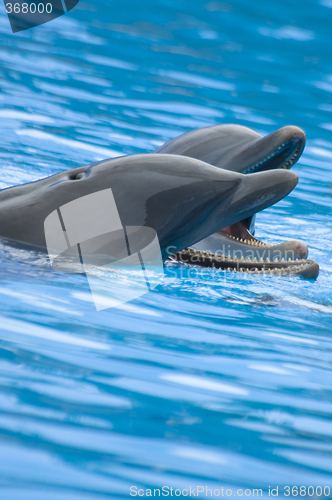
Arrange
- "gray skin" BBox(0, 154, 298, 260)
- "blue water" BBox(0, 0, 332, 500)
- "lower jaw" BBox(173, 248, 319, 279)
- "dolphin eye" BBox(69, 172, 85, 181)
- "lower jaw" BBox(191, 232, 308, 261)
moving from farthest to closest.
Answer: "lower jaw" BBox(191, 232, 308, 261), "lower jaw" BBox(173, 248, 319, 279), "dolphin eye" BBox(69, 172, 85, 181), "gray skin" BBox(0, 154, 298, 260), "blue water" BBox(0, 0, 332, 500)

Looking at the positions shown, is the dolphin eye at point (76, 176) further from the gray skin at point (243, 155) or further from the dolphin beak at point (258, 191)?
the gray skin at point (243, 155)

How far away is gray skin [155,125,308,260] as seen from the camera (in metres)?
4.49

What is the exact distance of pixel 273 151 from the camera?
4.61 m

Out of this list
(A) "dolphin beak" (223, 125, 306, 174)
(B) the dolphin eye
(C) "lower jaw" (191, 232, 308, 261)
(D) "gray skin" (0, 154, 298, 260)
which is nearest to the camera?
(D) "gray skin" (0, 154, 298, 260)

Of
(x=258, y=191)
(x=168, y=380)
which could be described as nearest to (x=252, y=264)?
(x=258, y=191)

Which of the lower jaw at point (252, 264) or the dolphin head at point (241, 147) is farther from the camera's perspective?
the dolphin head at point (241, 147)

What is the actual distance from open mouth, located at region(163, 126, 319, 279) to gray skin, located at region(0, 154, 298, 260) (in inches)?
31.8

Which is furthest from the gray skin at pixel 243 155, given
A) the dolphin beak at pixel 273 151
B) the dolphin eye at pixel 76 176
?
the dolphin eye at pixel 76 176

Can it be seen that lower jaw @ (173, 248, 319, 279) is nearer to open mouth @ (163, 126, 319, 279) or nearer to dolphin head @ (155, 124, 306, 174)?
open mouth @ (163, 126, 319, 279)

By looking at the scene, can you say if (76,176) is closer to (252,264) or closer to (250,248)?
(252,264)

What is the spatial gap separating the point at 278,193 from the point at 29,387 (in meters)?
1.80

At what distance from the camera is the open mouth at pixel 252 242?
4.22 meters

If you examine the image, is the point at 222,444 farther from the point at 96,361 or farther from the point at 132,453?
the point at 96,361

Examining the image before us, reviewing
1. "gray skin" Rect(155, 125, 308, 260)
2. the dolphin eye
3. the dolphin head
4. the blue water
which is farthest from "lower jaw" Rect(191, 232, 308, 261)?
the dolphin eye
